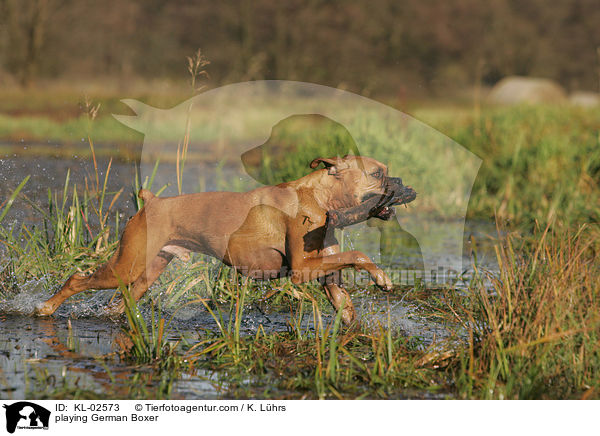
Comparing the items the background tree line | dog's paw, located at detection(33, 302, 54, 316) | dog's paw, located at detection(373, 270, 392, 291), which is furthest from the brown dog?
the background tree line

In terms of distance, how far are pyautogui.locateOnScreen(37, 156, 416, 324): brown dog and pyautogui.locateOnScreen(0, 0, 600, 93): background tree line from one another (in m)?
17.9

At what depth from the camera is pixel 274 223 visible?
5613 mm

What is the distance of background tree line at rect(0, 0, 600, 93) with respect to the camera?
3083 centimetres

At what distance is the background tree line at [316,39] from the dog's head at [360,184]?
60.2ft

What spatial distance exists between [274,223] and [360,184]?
665 mm

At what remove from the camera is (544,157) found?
11.8 metres

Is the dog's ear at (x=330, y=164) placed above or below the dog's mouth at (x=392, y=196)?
above

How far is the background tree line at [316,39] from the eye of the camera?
30828 mm

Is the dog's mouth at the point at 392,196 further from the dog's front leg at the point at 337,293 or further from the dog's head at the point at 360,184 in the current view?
the dog's front leg at the point at 337,293

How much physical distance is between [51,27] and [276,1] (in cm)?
1099

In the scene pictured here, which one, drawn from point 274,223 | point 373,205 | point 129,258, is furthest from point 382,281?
point 129,258
